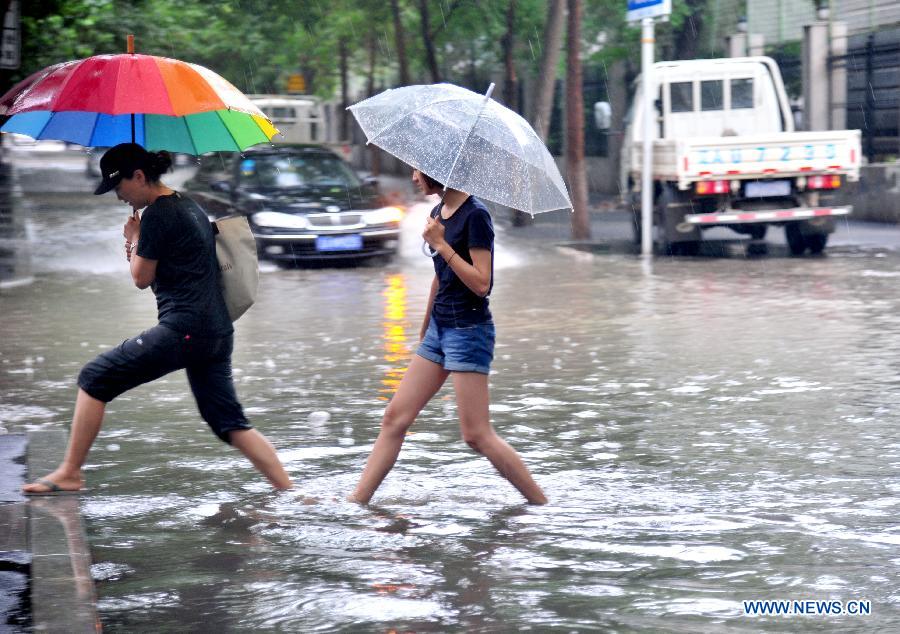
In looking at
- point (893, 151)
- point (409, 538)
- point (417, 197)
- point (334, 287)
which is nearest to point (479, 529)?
point (409, 538)

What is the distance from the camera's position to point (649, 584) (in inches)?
201

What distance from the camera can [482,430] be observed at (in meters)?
6.00

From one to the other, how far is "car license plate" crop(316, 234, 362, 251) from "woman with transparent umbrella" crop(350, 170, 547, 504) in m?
11.2

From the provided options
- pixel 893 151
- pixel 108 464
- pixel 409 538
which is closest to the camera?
pixel 409 538

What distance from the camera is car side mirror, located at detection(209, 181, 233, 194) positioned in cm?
1798

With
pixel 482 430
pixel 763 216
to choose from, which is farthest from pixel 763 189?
pixel 482 430

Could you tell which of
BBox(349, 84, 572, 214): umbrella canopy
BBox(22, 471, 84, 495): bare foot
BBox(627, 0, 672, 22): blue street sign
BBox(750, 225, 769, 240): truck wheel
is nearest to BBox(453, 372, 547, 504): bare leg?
BBox(349, 84, 572, 214): umbrella canopy

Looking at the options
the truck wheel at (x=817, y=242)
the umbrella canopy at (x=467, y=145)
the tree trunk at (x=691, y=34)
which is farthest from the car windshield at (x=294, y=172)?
the tree trunk at (x=691, y=34)

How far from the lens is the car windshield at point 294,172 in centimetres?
1836

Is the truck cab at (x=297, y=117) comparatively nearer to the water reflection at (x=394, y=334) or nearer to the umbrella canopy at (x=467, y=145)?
the water reflection at (x=394, y=334)

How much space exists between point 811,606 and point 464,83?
35608 millimetres

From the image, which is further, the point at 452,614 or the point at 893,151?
the point at 893,151

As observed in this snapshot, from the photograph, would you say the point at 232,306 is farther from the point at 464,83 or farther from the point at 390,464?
the point at 464,83

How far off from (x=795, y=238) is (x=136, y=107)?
14.5m
